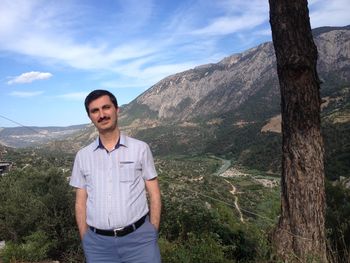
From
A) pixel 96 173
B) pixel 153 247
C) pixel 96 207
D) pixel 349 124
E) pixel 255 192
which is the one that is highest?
pixel 96 173

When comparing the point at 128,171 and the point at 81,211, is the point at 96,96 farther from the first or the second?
the point at 81,211

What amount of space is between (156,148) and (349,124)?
333 feet

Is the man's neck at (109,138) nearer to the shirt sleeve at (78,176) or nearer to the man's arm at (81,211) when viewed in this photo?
the shirt sleeve at (78,176)

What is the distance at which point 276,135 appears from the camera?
428 ft

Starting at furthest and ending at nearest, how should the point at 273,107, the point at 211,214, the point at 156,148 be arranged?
the point at 273,107, the point at 156,148, the point at 211,214

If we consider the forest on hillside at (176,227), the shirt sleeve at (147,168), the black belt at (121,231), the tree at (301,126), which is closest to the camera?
the black belt at (121,231)

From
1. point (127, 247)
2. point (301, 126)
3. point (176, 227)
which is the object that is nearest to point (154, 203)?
point (127, 247)

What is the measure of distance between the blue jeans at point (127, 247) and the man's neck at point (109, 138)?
639 mm

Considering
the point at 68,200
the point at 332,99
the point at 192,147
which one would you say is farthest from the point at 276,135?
the point at 68,200

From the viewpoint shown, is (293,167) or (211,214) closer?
(293,167)

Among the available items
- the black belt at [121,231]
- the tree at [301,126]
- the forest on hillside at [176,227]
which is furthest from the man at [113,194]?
the tree at [301,126]

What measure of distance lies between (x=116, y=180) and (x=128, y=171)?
109mm

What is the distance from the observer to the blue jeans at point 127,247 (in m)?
2.91

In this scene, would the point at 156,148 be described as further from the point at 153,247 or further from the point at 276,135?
the point at 153,247
